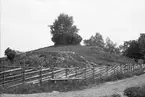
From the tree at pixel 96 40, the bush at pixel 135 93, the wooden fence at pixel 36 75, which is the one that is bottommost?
the bush at pixel 135 93

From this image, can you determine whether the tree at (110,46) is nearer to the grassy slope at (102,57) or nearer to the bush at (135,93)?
the grassy slope at (102,57)

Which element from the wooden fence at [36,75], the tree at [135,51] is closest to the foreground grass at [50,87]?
the wooden fence at [36,75]

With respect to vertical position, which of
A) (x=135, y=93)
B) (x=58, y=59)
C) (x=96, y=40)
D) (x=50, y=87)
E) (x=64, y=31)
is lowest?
(x=135, y=93)

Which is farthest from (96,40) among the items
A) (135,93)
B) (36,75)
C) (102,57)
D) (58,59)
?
(135,93)

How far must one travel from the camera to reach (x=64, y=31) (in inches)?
2940

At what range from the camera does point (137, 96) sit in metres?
11.4

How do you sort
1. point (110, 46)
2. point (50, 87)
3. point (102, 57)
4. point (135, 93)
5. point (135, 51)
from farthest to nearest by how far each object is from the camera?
point (110, 46), point (135, 51), point (102, 57), point (50, 87), point (135, 93)

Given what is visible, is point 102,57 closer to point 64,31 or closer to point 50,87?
point 64,31

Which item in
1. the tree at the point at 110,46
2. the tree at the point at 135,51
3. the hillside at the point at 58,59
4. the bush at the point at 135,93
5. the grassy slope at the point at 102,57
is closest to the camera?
the bush at the point at 135,93

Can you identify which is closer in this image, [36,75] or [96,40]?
[36,75]

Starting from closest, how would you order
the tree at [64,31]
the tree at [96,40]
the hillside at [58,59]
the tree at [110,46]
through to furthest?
the hillside at [58,59] → the tree at [64,31] → the tree at [110,46] → the tree at [96,40]

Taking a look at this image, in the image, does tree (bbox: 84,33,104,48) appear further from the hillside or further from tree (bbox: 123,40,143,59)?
the hillside

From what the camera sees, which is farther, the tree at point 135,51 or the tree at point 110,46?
the tree at point 110,46

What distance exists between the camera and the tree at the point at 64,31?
72125mm
